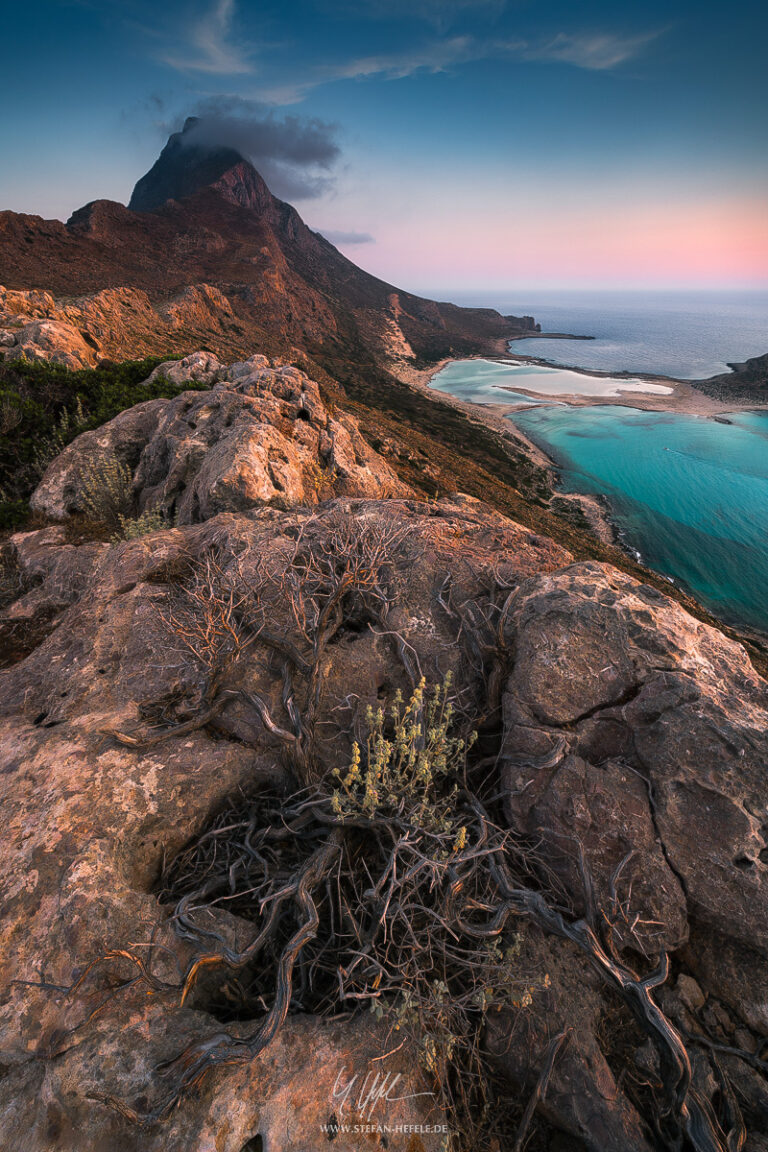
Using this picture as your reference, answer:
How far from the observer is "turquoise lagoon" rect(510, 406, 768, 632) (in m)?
35.0

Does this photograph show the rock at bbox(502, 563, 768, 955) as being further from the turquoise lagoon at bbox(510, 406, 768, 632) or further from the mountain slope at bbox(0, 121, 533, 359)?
the mountain slope at bbox(0, 121, 533, 359)

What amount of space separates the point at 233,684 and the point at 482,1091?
3.26m

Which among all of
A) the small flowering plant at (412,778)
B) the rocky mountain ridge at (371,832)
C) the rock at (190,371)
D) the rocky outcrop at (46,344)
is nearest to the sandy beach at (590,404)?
the rock at (190,371)

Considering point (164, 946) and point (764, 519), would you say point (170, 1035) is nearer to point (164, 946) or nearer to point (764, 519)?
point (164, 946)

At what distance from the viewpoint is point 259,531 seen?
575 cm

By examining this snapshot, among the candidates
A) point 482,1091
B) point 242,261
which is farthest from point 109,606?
point 242,261

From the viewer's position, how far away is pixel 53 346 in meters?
18.8

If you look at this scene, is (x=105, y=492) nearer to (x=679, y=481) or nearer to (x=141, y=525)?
(x=141, y=525)

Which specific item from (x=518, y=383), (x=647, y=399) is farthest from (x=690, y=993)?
(x=518, y=383)

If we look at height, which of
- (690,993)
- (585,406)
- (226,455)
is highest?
(226,455)
